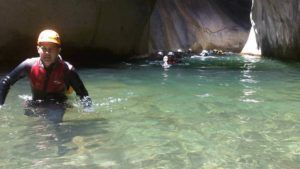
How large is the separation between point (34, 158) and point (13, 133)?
43.2 inches

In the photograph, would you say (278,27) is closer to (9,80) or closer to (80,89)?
(80,89)

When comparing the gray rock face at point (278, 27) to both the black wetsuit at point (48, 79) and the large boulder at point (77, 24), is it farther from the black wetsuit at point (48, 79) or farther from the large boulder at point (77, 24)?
the black wetsuit at point (48, 79)

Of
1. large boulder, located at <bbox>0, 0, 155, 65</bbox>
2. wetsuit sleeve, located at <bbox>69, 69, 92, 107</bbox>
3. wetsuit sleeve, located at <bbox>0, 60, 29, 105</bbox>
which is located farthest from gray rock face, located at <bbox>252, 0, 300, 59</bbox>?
wetsuit sleeve, located at <bbox>0, 60, 29, 105</bbox>

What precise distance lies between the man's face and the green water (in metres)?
0.81

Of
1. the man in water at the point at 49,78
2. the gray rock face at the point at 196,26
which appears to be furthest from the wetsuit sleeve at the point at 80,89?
the gray rock face at the point at 196,26

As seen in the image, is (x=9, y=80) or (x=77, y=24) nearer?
(x=9, y=80)

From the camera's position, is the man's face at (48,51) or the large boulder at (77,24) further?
the large boulder at (77,24)

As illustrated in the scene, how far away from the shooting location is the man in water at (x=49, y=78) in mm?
5883

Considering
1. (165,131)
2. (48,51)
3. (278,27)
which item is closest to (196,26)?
(278,27)

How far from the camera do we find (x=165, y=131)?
5.31 m

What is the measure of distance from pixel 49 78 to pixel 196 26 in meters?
17.7

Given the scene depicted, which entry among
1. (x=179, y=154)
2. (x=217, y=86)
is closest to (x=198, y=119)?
(x=179, y=154)

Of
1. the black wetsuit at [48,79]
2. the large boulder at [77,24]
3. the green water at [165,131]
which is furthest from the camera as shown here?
the large boulder at [77,24]

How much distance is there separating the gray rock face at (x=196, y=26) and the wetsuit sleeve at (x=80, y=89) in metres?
15.0
